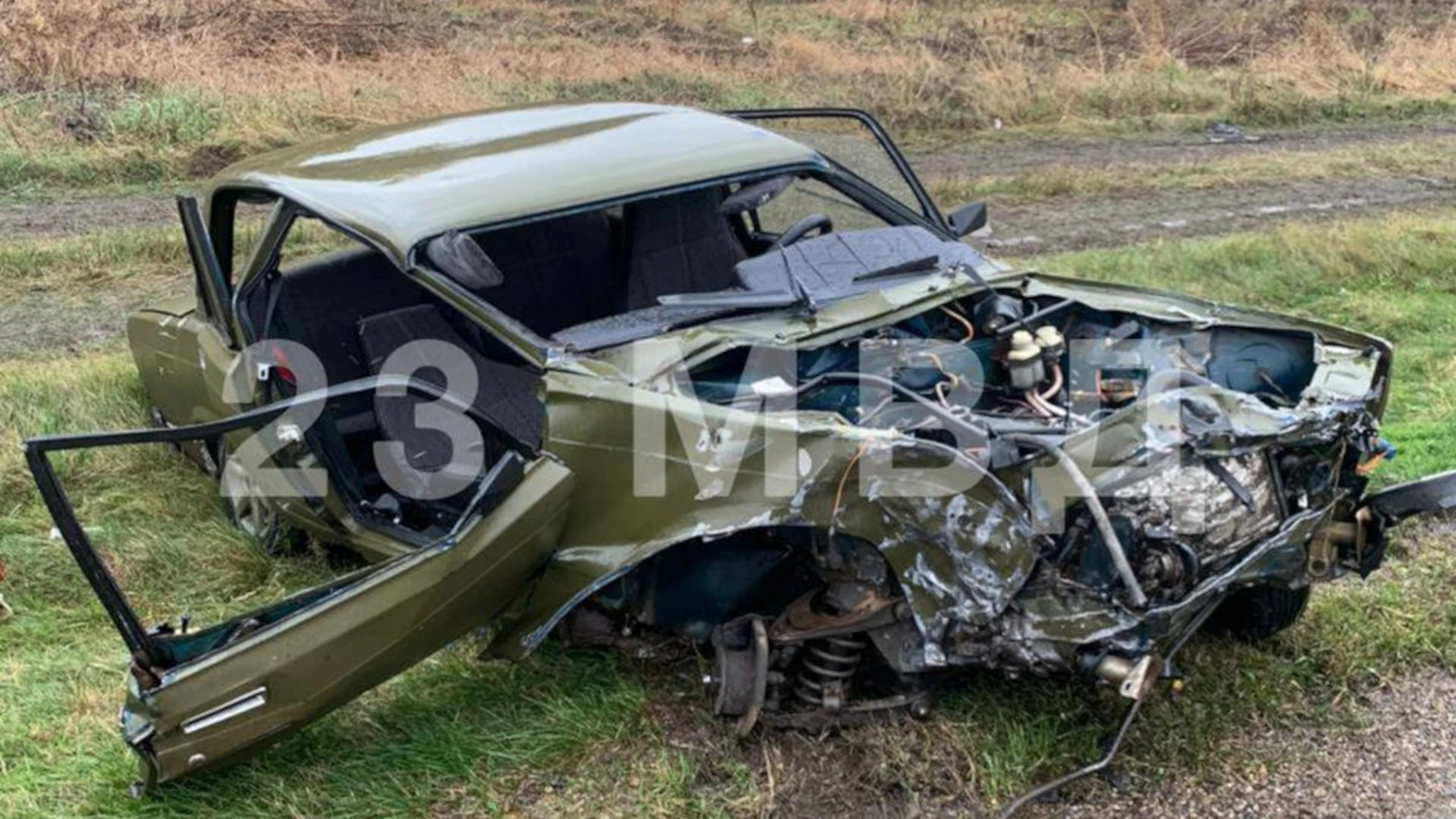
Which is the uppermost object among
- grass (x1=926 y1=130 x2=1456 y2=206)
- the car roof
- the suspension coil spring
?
the car roof

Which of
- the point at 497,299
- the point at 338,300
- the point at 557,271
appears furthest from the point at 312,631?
the point at 557,271

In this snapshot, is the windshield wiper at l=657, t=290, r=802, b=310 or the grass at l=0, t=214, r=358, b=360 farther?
the grass at l=0, t=214, r=358, b=360

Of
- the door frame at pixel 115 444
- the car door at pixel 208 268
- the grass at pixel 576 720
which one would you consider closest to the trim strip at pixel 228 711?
the door frame at pixel 115 444

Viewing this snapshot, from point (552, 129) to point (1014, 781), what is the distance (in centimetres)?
250

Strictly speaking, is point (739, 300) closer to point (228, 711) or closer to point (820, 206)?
point (820, 206)

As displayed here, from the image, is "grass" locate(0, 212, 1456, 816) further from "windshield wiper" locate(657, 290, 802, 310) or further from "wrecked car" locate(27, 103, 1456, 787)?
"windshield wiper" locate(657, 290, 802, 310)

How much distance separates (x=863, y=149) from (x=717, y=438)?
246 centimetres

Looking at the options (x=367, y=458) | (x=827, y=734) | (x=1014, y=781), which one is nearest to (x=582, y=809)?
(x=827, y=734)

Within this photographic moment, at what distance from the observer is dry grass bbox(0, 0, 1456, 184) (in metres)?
11.1

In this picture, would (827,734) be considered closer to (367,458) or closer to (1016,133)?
(367,458)

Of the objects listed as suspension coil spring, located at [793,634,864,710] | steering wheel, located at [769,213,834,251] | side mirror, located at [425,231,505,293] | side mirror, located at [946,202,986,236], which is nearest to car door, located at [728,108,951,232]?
side mirror, located at [946,202,986,236]

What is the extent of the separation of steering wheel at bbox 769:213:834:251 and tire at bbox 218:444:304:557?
1.96m

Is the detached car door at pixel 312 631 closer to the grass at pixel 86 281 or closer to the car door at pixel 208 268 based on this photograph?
the car door at pixel 208 268

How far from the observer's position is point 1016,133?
13.3 metres
